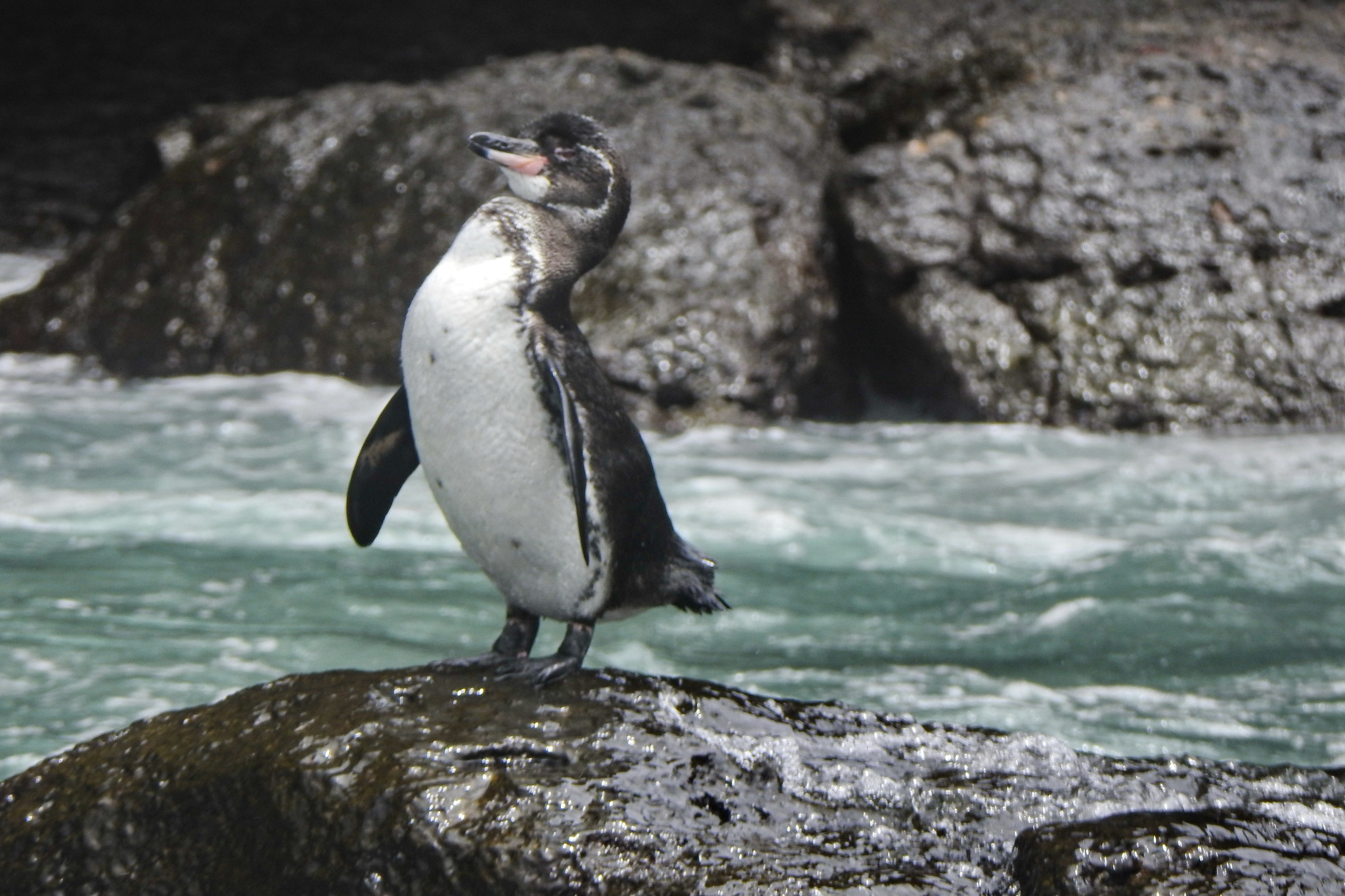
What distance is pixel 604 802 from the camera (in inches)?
93.7

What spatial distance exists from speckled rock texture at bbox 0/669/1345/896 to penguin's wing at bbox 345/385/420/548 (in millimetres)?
530

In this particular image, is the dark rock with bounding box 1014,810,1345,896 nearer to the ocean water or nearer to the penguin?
the penguin

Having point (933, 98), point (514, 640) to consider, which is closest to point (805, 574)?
point (514, 640)

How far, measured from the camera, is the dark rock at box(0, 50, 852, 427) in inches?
314

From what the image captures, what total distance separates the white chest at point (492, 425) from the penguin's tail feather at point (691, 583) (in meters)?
0.23

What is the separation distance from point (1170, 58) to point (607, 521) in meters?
8.00

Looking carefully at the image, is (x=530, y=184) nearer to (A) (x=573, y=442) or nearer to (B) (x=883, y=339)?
(A) (x=573, y=442)

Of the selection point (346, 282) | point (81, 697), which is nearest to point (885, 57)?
point (346, 282)

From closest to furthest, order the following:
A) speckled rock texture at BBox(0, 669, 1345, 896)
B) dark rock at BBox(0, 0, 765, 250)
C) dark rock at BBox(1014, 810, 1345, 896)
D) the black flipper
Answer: dark rock at BBox(1014, 810, 1345, 896)
speckled rock texture at BBox(0, 669, 1345, 896)
the black flipper
dark rock at BBox(0, 0, 765, 250)

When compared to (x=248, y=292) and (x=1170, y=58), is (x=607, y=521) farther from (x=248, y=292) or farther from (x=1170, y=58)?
(x=1170, y=58)

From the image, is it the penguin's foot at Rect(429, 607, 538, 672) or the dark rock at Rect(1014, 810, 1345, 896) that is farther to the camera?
the penguin's foot at Rect(429, 607, 538, 672)

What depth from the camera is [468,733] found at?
99.8 inches

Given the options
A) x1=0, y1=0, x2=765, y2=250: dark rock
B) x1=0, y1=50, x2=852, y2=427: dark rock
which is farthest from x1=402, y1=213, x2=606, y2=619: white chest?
x1=0, y1=0, x2=765, y2=250: dark rock

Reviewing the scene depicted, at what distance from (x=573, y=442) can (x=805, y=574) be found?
3.12 metres
